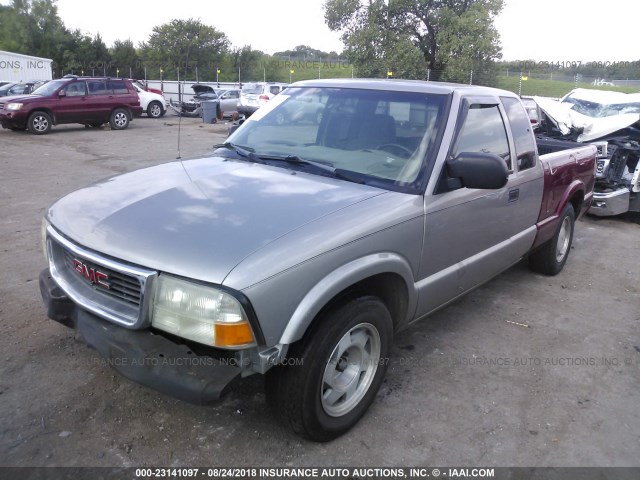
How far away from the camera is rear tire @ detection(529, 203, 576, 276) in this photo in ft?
17.1

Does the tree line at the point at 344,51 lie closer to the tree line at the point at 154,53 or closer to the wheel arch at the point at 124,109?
the tree line at the point at 154,53

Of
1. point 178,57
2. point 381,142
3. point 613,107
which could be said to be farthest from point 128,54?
point 381,142

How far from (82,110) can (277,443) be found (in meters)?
16.9

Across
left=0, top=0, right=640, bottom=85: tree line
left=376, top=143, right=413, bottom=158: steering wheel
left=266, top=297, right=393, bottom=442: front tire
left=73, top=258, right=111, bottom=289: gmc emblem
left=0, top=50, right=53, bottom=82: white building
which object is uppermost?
left=0, top=0, right=640, bottom=85: tree line

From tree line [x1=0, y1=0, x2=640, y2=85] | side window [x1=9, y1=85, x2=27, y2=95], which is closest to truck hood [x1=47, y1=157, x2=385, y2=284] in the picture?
side window [x1=9, y1=85, x2=27, y2=95]

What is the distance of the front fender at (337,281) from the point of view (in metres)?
2.32

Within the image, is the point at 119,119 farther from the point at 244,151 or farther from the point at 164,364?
the point at 164,364

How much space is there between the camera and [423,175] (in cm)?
313

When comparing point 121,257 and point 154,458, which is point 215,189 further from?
point 154,458

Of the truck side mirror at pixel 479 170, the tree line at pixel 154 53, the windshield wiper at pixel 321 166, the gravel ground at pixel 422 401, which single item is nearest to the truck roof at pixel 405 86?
the truck side mirror at pixel 479 170

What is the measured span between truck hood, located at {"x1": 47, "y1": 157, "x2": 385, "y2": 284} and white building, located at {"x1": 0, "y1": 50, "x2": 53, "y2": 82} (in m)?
38.6

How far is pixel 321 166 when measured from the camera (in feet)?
10.8

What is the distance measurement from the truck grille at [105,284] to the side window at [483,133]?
2036 millimetres

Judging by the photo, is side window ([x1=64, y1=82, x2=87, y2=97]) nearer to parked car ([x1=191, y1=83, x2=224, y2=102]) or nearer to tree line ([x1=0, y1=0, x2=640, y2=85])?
parked car ([x1=191, y1=83, x2=224, y2=102])
